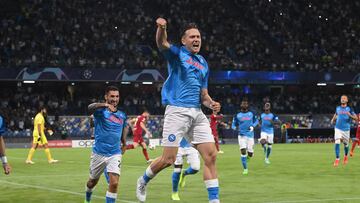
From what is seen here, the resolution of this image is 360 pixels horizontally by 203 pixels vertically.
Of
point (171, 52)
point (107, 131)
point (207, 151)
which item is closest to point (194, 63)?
point (171, 52)

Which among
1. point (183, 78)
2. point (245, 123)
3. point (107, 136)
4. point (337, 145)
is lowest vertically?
point (337, 145)

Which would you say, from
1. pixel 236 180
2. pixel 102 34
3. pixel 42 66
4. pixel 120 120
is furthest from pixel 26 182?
pixel 102 34

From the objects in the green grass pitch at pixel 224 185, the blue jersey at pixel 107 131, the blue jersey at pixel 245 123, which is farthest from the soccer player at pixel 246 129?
the blue jersey at pixel 107 131

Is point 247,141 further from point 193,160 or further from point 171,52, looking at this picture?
point 171,52

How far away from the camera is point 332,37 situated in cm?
Result: 6384

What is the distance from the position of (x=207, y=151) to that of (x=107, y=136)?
2.51 meters

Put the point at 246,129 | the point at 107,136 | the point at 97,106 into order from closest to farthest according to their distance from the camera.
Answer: the point at 97,106, the point at 107,136, the point at 246,129

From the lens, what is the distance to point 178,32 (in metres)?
58.5

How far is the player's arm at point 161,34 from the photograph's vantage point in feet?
32.0

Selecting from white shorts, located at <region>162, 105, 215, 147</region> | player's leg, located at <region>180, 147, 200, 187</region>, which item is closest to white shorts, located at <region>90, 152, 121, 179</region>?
white shorts, located at <region>162, 105, 215, 147</region>

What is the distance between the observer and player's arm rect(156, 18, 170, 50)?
9758mm

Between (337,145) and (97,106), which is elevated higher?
(97,106)

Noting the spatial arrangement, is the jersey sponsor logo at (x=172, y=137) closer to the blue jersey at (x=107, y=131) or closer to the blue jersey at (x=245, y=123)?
the blue jersey at (x=107, y=131)

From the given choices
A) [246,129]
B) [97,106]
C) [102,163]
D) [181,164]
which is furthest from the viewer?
[246,129]
